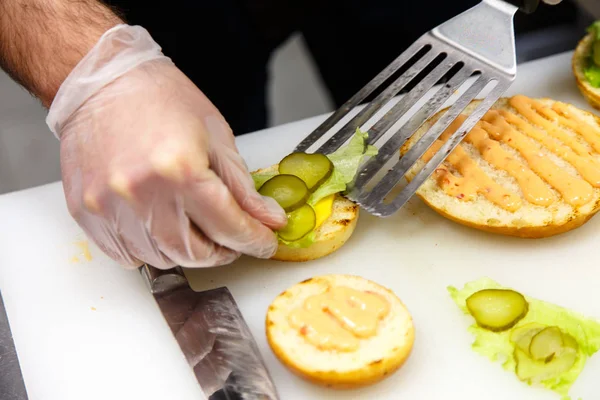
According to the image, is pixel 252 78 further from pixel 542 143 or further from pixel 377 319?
pixel 377 319

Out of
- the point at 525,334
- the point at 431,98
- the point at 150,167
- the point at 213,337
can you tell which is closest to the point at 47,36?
the point at 150,167

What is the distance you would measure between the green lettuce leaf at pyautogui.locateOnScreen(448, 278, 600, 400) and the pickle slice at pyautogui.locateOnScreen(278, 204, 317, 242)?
0.64m

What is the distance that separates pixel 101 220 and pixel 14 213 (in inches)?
37.2

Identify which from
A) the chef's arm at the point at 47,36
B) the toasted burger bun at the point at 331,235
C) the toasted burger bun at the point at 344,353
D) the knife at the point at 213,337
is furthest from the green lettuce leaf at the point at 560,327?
the chef's arm at the point at 47,36

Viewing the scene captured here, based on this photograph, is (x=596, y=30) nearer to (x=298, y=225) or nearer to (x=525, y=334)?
(x=525, y=334)

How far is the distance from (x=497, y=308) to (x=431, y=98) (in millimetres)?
984

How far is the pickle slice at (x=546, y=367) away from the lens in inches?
88.7

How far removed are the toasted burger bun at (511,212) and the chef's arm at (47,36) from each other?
1.44 metres

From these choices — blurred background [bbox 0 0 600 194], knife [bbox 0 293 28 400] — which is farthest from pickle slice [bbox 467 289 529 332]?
blurred background [bbox 0 0 600 194]

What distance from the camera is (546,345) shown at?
2.27m

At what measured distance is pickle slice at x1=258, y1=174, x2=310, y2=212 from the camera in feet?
8.57

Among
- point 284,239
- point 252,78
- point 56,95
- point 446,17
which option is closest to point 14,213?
point 56,95

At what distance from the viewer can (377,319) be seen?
2297 mm

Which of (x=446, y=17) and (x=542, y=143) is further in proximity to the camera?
(x=446, y=17)
